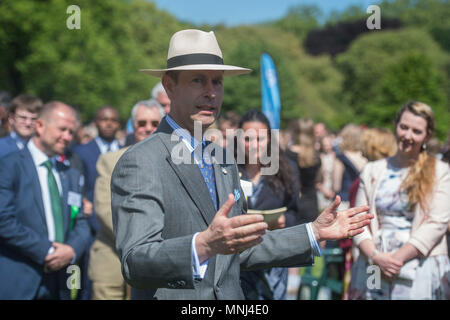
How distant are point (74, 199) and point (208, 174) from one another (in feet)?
8.85

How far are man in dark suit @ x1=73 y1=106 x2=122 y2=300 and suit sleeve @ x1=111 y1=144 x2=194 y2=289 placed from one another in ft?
10.3

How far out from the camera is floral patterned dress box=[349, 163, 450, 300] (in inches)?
171

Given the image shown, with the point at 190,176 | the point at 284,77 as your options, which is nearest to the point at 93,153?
the point at 190,176

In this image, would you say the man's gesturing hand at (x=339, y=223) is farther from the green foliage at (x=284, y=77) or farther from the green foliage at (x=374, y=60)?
the green foliage at (x=374, y=60)

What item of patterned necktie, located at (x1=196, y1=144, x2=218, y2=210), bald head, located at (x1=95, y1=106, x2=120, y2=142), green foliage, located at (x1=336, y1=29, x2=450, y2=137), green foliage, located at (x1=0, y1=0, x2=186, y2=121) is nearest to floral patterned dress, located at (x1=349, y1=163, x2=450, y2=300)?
patterned necktie, located at (x1=196, y1=144, x2=218, y2=210)

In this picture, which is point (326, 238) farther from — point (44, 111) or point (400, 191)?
point (44, 111)

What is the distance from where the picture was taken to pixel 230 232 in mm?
1941

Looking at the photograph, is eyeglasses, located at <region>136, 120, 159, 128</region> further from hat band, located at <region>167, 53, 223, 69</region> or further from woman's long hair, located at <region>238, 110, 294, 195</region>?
hat band, located at <region>167, 53, 223, 69</region>

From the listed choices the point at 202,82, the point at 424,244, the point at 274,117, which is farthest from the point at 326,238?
the point at 274,117

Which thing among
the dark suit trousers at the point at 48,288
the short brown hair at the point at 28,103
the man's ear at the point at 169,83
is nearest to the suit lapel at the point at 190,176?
the man's ear at the point at 169,83

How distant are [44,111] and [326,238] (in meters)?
3.16

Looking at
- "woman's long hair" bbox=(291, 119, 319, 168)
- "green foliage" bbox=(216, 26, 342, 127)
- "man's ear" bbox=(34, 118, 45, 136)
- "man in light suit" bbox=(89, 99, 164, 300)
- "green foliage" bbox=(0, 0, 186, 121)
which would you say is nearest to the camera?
"man's ear" bbox=(34, 118, 45, 136)

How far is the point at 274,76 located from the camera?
392 inches

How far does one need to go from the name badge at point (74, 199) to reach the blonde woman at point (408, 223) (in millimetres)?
2523
